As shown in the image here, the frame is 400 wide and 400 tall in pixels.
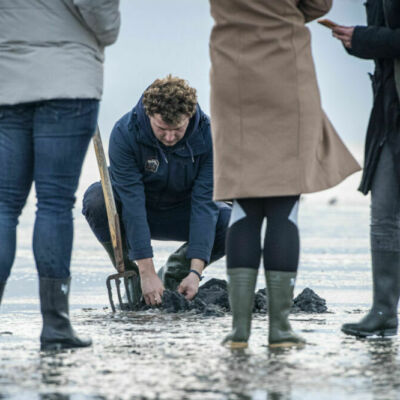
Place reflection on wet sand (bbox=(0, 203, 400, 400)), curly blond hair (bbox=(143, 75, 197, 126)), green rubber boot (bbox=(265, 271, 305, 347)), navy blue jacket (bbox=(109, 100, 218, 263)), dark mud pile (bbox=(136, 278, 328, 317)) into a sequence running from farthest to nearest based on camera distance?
navy blue jacket (bbox=(109, 100, 218, 263)) < curly blond hair (bbox=(143, 75, 197, 126)) < dark mud pile (bbox=(136, 278, 328, 317)) < green rubber boot (bbox=(265, 271, 305, 347)) < reflection on wet sand (bbox=(0, 203, 400, 400))

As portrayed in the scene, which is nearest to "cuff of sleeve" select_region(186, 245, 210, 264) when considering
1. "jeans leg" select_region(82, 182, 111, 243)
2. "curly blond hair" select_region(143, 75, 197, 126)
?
"jeans leg" select_region(82, 182, 111, 243)

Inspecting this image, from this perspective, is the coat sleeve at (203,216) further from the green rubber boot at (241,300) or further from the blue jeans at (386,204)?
the green rubber boot at (241,300)

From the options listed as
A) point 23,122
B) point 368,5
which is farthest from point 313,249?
point 23,122

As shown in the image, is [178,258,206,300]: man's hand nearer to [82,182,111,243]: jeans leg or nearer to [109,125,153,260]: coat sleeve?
[109,125,153,260]: coat sleeve

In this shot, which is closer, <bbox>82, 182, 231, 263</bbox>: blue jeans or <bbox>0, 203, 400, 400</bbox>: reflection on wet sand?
<bbox>0, 203, 400, 400</bbox>: reflection on wet sand

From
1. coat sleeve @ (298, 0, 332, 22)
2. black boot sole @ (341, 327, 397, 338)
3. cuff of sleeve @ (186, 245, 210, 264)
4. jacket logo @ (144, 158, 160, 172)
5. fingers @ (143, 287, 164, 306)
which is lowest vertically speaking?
black boot sole @ (341, 327, 397, 338)

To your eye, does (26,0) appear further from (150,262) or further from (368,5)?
(150,262)

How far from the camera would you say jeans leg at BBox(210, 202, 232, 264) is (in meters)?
6.00

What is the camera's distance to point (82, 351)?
12.3 feet

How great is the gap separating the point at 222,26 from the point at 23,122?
90 centimetres

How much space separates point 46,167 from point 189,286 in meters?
1.82

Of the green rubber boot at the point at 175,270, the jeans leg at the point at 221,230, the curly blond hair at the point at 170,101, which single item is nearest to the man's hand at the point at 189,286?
the green rubber boot at the point at 175,270

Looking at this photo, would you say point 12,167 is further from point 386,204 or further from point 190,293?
point 190,293

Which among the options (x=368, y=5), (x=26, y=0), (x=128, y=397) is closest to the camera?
(x=128, y=397)
